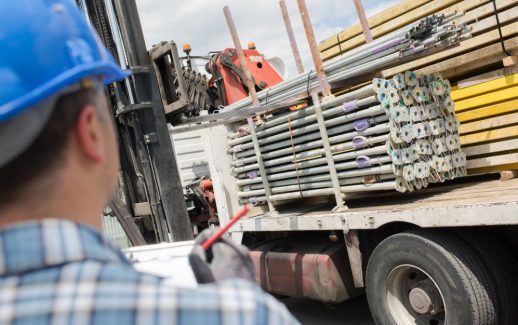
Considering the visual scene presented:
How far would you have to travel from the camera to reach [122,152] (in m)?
5.29

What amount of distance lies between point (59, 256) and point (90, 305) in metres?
0.08

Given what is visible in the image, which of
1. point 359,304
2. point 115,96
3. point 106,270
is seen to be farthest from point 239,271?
point 359,304

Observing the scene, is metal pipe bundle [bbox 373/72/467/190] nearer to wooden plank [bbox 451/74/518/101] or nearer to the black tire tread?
wooden plank [bbox 451/74/518/101]

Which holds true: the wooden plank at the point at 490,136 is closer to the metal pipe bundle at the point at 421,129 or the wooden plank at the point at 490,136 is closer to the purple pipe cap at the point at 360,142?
the metal pipe bundle at the point at 421,129

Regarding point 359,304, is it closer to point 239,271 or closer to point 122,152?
point 122,152

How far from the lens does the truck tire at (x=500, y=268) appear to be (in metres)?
3.75

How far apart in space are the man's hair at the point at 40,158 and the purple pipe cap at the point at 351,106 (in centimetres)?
378

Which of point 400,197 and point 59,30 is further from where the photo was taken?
point 400,197

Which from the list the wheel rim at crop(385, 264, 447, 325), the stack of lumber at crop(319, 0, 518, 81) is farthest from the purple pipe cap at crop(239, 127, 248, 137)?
the wheel rim at crop(385, 264, 447, 325)

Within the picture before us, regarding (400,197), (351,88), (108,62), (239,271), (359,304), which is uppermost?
(351,88)

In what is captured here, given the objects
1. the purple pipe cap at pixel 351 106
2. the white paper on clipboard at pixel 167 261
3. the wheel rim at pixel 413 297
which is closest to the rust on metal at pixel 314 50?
the purple pipe cap at pixel 351 106

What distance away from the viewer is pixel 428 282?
4066 millimetres

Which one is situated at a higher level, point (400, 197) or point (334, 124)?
point (334, 124)

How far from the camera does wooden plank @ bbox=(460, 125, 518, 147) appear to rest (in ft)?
14.4
